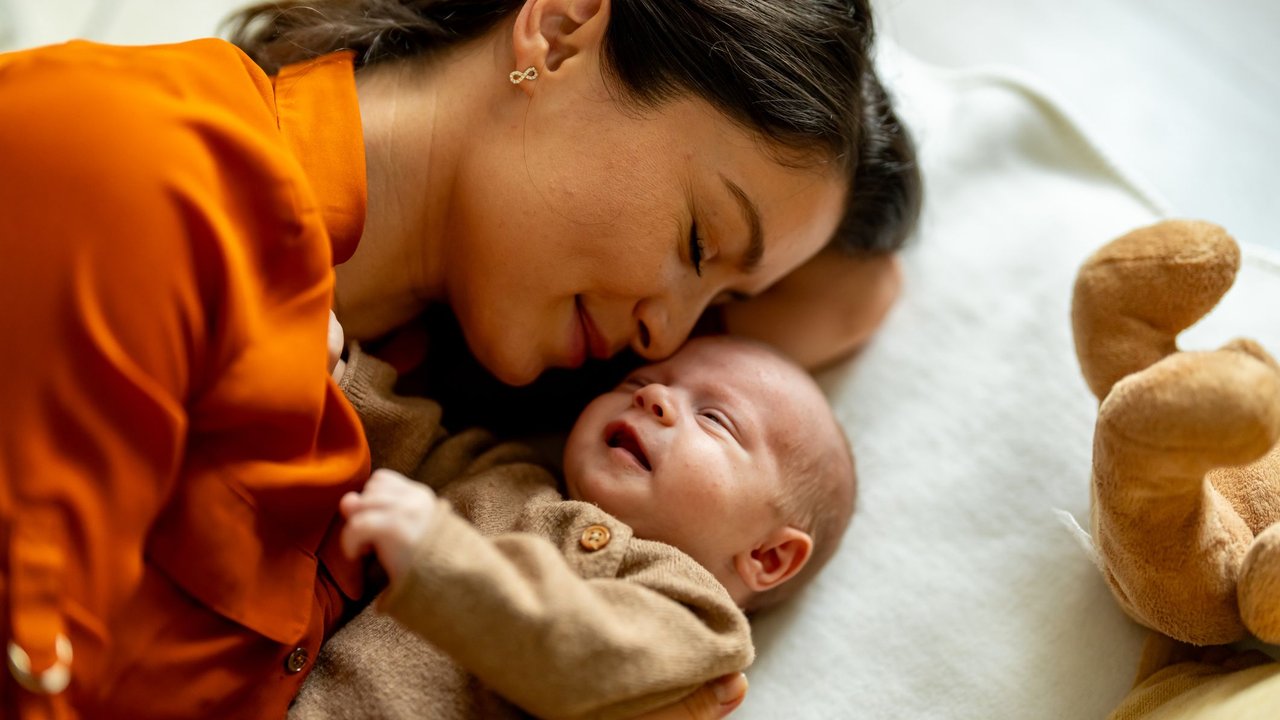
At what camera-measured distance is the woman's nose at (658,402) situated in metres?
1.24

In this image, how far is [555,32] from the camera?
1.21 m

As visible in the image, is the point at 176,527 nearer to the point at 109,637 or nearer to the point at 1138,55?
the point at 109,637

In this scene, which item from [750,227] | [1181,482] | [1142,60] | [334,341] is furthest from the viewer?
[1142,60]

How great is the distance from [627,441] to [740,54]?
1.54 ft

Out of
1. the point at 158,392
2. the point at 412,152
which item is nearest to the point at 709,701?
the point at 158,392

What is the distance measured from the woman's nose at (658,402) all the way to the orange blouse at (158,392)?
34cm

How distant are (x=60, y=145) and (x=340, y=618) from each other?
585mm

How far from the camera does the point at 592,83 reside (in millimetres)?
1180

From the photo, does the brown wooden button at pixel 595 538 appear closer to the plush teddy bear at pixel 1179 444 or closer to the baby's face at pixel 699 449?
the baby's face at pixel 699 449

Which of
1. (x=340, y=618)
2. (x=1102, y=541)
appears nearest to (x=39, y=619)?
(x=340, y=618)

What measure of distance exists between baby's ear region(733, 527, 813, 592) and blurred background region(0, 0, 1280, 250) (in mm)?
933

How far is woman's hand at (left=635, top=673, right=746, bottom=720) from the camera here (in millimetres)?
1062

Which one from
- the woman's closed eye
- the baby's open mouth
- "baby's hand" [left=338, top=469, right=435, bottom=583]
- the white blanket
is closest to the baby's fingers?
"baby's hand" [left=338, top=469, right=435, bottom=583]

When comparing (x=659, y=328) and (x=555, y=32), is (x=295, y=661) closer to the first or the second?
(x=659, y=328)
